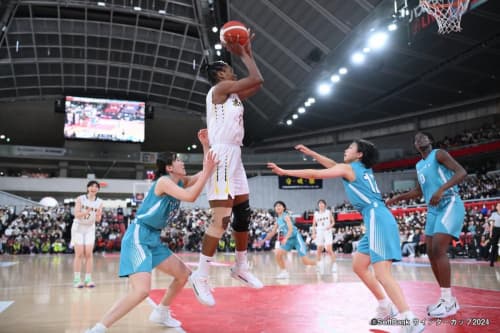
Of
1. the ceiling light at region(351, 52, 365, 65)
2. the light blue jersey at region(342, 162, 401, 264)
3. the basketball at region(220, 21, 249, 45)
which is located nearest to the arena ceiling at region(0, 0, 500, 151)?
the ceiling light at region(351, 52, 365, 65)

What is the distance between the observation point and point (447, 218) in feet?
15.4

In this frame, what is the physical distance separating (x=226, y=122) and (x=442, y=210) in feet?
8.86

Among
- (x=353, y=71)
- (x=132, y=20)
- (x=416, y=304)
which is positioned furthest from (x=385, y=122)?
(x=416, y=304)

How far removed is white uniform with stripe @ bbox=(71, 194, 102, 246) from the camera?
771 centimetres

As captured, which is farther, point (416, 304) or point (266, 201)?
point (266, 201)

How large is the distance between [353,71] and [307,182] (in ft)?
49.1

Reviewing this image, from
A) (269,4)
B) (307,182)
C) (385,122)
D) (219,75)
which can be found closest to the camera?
(219,75)

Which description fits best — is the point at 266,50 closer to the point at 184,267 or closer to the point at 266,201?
the point at 266,201

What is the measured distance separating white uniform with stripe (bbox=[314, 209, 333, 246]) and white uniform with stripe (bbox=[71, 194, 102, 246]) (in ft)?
21.0

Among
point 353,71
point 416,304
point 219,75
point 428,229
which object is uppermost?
point 353,71

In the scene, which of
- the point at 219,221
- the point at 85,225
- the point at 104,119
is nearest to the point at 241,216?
the point at 219,221

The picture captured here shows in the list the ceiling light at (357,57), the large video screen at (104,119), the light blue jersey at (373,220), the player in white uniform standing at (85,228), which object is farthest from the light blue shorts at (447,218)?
the large video screen at (104,119)

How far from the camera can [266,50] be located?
22859 millimetres

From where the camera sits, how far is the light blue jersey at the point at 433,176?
189 inches
